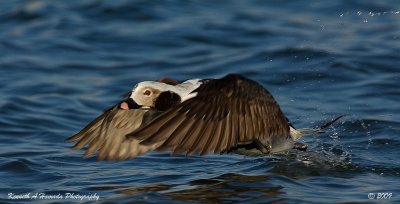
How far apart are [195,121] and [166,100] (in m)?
0.66

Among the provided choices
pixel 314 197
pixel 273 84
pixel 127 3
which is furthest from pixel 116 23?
pixel 314 197

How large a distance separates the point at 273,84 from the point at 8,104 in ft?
8.60

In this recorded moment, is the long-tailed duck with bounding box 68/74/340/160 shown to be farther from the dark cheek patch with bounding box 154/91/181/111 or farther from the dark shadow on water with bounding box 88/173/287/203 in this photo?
the dark shadow on water with bounding box 88/173/287/203

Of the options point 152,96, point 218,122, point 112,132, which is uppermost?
point 152,96

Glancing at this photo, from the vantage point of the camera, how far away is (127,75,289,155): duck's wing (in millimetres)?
4863

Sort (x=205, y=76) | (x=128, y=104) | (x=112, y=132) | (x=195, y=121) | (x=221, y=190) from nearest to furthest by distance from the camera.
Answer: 1. (x=195, y=121)
2. (x=221, y=190)
3. (x=128, y=104)
4. (x=112, y=132)
5. (x=205, y=76)

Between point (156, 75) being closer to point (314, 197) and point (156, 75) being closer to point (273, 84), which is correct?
point (273, 84)

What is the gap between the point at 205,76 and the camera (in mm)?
9562

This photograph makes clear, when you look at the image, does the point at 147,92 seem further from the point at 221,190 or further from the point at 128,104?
the point at 221,190

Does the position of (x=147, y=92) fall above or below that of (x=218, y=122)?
above

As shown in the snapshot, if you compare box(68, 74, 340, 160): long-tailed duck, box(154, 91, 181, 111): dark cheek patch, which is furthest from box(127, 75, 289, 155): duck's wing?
box(154, 91, 181, 111): dark cheek patch

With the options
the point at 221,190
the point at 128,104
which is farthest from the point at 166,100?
the point at 221,190

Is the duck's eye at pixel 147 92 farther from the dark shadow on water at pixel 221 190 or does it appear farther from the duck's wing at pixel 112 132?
the dark shadow on water at pixel 221 190

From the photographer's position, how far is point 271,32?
11062 mm
